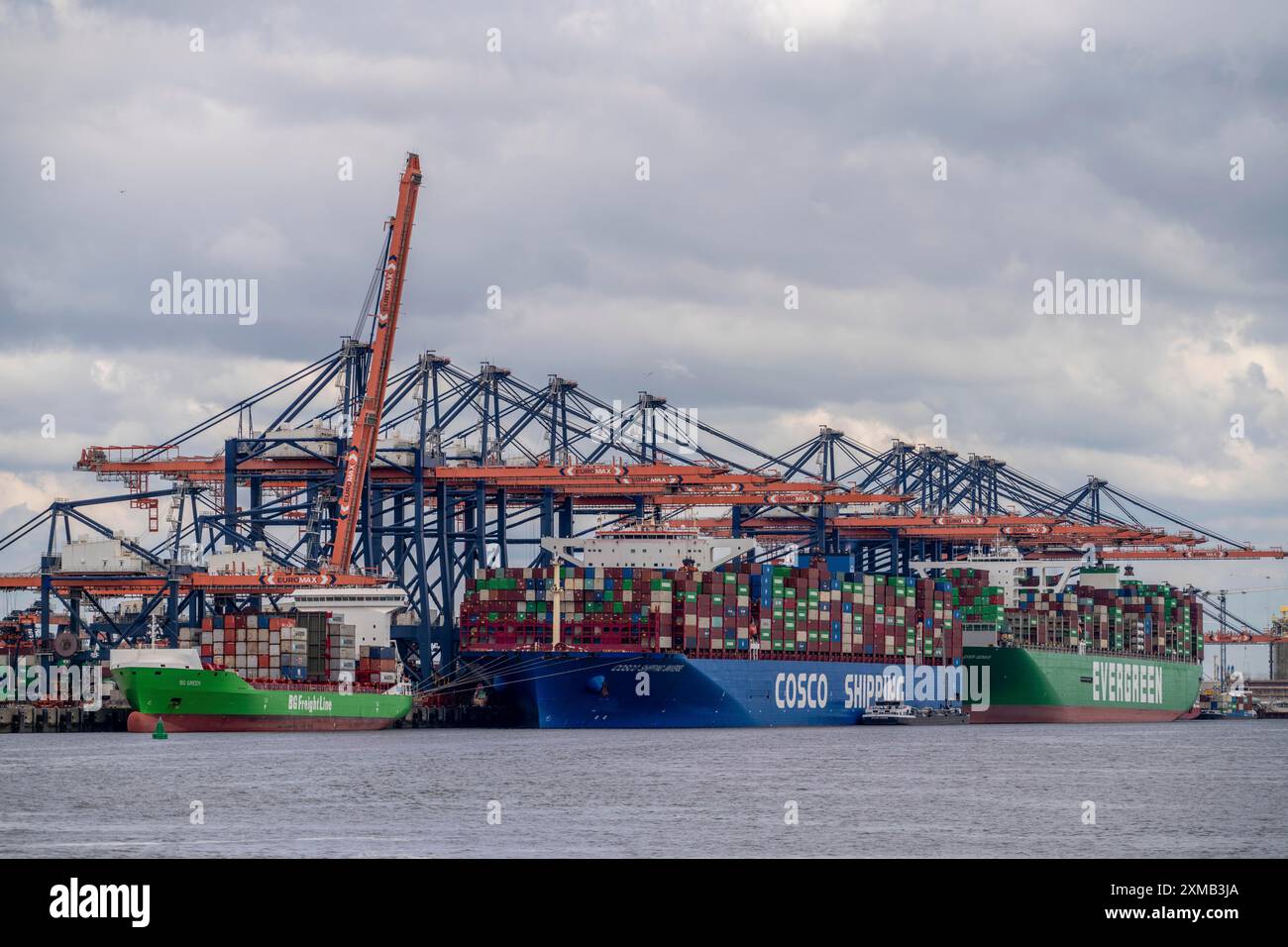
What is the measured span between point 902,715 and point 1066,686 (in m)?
17.6

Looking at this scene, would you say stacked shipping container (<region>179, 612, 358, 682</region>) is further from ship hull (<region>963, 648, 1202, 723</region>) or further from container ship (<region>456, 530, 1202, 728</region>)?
ship hull (<region>963, 648, 1202, 723</region>)

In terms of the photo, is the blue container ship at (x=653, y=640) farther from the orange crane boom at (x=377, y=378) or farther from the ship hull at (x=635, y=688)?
the orange crane boom at (x=377, y=378)

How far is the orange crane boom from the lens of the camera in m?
91.7

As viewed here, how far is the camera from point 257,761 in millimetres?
61219

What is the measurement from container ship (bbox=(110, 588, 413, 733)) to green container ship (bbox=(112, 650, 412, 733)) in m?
0.04

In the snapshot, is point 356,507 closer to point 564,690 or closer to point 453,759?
point 564,690

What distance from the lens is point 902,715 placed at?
103 metres

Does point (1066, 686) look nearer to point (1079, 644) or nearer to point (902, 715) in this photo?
point (1079, 644)

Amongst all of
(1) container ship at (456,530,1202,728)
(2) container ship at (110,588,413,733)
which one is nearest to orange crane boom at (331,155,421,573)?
(2) container ship at (110,588,413,733)

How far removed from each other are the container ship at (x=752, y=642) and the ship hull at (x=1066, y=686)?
13 cm

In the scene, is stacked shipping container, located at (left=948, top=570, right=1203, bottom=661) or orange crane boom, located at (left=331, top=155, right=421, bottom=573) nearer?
orange crane boom, located at (left=331, top=155, right=421, bottom=573)

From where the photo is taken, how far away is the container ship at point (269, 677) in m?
80.6

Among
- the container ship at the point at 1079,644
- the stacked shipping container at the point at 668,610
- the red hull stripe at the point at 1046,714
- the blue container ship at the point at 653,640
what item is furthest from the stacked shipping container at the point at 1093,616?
the blue container ship at the point at 653,640
